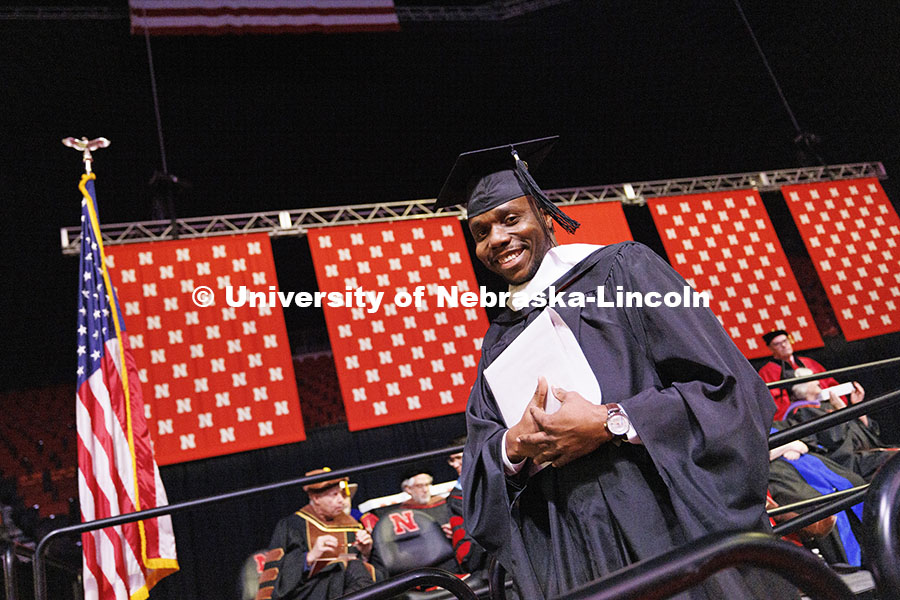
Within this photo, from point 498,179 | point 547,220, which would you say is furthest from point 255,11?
point 547,220

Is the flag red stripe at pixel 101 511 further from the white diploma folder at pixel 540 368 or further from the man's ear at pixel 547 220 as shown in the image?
the man's ear at pixel 547 220

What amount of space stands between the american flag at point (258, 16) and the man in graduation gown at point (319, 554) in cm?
471

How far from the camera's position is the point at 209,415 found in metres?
5.91

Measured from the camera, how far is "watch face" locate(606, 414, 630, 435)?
1299mm

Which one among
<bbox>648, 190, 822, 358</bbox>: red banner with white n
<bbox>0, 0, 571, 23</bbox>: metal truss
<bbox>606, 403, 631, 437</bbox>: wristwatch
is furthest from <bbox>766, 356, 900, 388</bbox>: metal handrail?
<bbox>0, 0, 571, 23</bbox>: metal truss

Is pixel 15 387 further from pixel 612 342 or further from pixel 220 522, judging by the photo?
pixel 612 342

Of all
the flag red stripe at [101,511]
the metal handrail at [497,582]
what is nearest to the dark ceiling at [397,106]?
the flag red stripe at [101,511]

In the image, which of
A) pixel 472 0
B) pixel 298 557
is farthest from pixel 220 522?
pixel 472 0

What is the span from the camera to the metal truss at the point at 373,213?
6512mm

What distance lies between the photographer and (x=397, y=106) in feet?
29.2

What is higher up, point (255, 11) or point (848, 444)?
point (255, 11)

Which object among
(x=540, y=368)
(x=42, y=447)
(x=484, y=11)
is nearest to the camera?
(x=540, y=368)

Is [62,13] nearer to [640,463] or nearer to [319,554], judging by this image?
[319,554]

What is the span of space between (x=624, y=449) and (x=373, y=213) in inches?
239
